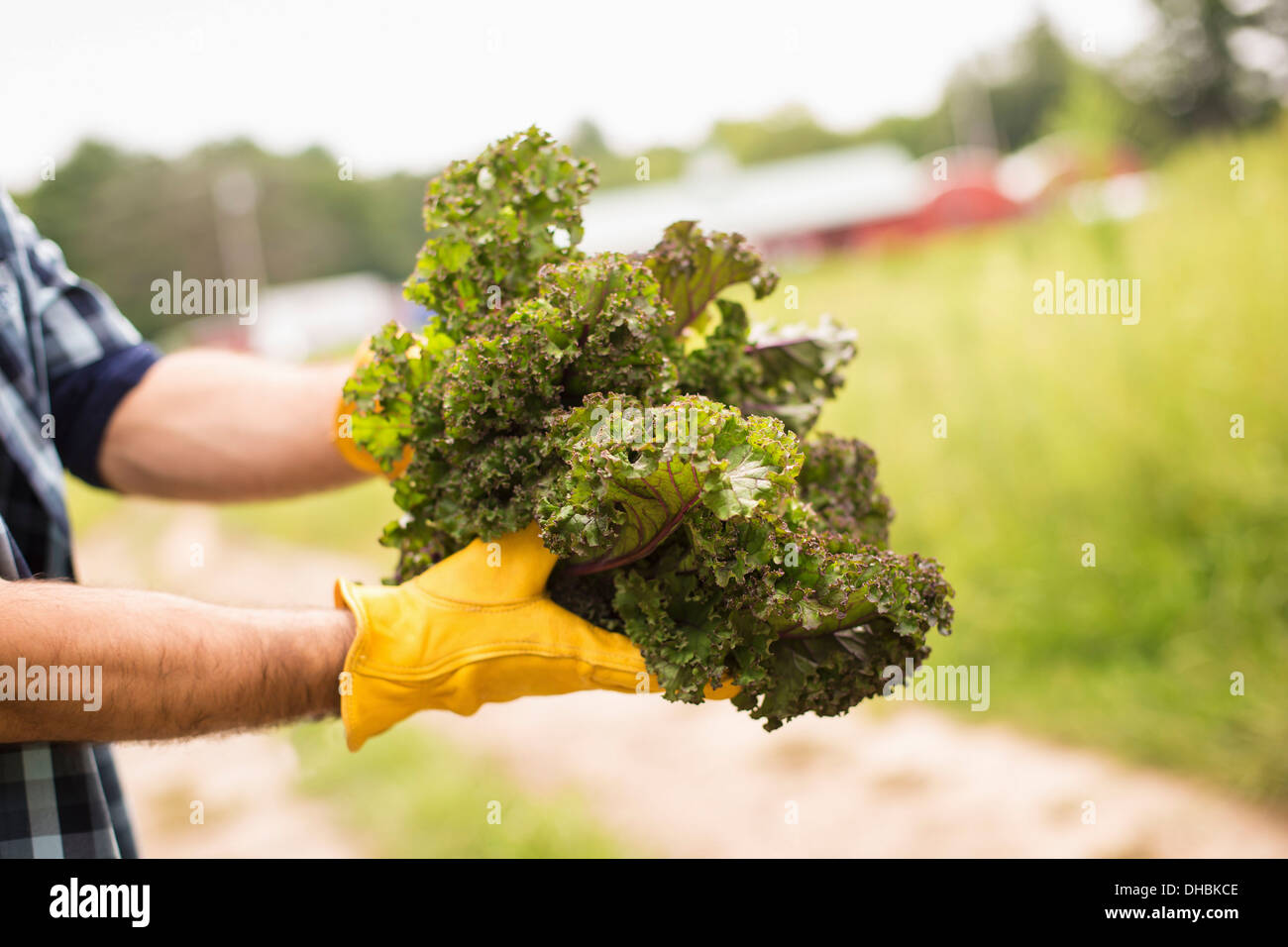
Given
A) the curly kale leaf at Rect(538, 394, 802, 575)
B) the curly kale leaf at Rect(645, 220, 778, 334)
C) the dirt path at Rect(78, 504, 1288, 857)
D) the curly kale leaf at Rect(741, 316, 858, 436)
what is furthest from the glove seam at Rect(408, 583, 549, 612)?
the dirt path at Rect(78, 504, 1288, 857)

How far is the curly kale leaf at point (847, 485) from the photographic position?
215cm

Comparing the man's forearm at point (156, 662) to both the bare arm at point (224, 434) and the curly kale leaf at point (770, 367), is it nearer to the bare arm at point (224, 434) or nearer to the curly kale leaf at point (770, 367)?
the bare arm at point (224, 434)

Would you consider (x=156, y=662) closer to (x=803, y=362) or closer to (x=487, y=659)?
(x=487, y=659)

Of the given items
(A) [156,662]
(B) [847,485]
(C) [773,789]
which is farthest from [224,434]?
(C) [773,789]

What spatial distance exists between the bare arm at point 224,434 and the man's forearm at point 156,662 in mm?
797

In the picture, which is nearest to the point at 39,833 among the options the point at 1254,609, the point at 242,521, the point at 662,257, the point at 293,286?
the point at 662,257

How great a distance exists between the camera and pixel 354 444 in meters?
2.48

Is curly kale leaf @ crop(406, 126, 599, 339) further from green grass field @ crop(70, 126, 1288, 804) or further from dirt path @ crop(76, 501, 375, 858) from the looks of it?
green grass field @ crop(70, 126, 1288, 804)

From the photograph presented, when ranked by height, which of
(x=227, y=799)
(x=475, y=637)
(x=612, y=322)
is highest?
(x=612, y=322)

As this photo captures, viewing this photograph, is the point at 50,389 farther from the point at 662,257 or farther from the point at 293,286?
the point at 293,286

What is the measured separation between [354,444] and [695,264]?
1.00 m

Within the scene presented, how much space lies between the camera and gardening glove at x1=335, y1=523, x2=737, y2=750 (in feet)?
6.47

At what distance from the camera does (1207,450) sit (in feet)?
18.9

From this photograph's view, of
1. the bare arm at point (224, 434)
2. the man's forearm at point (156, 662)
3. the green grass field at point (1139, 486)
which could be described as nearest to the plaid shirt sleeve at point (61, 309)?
the bare arm at point (224, 434)
